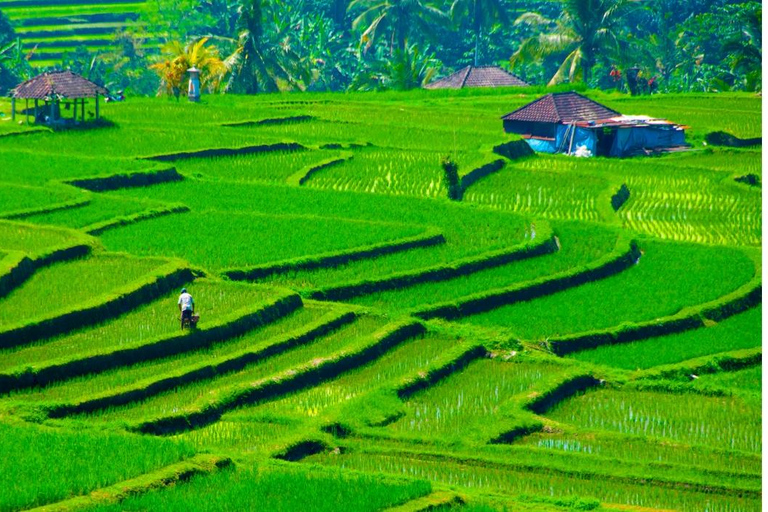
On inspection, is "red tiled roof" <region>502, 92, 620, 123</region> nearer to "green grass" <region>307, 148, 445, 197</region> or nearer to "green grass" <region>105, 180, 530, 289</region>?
"green grass" <region>307, 148, 445, 197</region>

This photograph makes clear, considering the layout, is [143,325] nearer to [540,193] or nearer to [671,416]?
[671,416]

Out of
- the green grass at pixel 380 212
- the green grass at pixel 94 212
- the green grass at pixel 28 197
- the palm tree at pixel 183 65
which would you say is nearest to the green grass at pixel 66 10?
the palm tree at pixel 183 65

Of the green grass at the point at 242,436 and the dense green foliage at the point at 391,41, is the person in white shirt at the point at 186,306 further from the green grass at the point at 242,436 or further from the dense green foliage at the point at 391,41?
the dense green foliage at the point at 391,41

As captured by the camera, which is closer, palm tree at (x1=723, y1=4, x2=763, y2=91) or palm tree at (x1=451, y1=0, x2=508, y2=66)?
palm tree at (x1=723, y1=4, x2=763, y2=91)

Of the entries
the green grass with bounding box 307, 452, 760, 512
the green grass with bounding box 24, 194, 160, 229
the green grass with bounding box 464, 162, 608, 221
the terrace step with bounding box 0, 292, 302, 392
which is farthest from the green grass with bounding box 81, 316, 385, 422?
the green grass with bounding box 464, 162, 608, 221

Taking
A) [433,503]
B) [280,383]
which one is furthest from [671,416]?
[433,503]

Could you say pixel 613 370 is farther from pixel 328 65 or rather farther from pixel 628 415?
pixel 328 65
